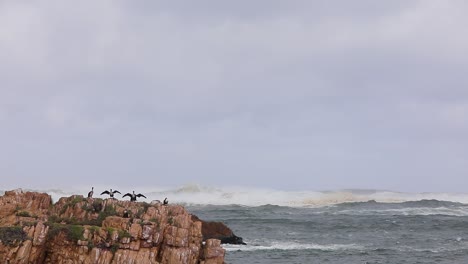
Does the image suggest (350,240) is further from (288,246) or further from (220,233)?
(220,233)

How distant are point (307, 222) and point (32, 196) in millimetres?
44139

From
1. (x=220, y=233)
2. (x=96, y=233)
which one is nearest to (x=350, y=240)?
(x=220, y=233)

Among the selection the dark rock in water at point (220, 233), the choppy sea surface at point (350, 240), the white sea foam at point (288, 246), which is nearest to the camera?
the choppy sea surface at point (350, 240)

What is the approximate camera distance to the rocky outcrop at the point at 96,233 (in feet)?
68.0

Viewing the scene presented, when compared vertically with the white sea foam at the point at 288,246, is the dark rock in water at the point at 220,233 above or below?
above

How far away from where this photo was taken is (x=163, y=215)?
24.1 metres

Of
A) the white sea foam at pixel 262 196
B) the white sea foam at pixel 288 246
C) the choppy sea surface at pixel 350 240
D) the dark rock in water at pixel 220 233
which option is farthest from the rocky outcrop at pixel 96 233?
the white sea foam at pixel 262 196

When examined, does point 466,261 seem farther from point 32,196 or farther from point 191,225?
point 32,196

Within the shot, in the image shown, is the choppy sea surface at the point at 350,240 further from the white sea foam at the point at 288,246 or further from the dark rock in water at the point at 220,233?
the dark rock in water at the point at 220,233

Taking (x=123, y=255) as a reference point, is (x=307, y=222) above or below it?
above

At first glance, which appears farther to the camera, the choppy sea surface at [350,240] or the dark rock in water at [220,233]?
the dark rock in water at [220,233]

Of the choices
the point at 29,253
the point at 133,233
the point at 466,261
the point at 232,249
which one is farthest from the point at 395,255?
the point at 29,253

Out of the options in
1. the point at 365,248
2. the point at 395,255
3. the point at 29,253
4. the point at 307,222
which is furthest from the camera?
the point at 307,222

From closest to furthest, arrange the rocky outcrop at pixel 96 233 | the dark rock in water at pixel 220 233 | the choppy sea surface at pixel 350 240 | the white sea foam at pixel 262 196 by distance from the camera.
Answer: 1. the rocky outcrop at pixel 96 233
2. the choppy sea surface at pixel 350 240
3. the dark rock in water at pixel 220 233
4. the white sea foam at pixel 262 196
